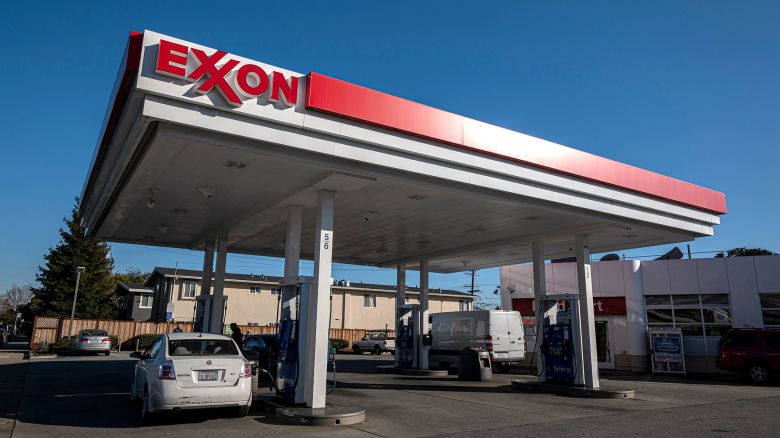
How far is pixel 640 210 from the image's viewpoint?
42.3ft

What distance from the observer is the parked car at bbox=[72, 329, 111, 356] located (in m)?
27.1

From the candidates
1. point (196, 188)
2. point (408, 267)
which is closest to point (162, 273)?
point (408, 267)

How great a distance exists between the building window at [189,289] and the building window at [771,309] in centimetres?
3453

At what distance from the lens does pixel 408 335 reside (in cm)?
2064

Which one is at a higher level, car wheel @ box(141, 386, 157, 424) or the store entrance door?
the store entrance door

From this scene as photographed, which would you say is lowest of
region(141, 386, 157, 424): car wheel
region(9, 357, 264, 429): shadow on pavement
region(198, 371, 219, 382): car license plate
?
region(9, 357, 264, 429): shadow on pavement

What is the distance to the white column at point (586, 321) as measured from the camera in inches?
532

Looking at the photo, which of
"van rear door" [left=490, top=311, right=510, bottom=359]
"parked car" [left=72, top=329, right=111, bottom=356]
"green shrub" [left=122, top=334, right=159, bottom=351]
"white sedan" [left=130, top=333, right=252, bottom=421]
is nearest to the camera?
"white sedan" [left=130, top=333, right=252, bottom=421]

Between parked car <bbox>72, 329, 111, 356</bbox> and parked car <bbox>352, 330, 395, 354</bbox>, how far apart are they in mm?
15806

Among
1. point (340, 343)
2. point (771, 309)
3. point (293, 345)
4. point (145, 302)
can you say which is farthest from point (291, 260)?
point (145, 302)

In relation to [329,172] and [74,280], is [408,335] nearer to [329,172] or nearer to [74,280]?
[329,172]

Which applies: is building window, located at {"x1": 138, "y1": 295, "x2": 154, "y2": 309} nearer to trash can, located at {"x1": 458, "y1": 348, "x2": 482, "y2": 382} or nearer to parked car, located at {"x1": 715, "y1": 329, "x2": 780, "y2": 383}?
trash can, located at {"x1": 458, "y1": 348, "x2": 482, "y2": 382}

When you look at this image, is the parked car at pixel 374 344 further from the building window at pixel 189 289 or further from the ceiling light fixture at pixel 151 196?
the ceiling light fixture at pixel 151 196

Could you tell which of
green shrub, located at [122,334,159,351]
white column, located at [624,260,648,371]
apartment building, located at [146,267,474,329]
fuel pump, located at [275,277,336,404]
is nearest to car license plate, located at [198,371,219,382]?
fuel pump, located at [275,277,336,404]
